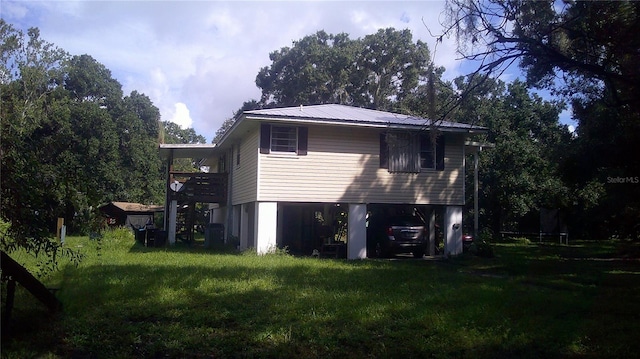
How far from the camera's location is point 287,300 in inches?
326

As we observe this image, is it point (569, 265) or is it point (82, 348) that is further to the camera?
point (569, 265)

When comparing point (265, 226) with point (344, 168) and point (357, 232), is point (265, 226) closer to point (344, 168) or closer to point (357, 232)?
point (357, 232)

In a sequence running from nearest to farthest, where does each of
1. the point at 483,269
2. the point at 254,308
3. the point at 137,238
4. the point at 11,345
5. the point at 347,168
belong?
the point at 11,345
the point at 254,308
the point at 483,269
the point at 347,168
the point at 137,238

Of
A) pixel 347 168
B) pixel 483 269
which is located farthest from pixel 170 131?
pixel 483 269

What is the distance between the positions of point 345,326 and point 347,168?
10.7 meters

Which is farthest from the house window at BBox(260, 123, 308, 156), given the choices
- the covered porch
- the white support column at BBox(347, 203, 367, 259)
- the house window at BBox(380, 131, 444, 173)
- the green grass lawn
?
the green grass lawn

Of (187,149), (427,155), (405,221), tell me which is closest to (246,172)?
(187,149)

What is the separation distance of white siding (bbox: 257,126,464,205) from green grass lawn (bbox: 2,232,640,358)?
5293mm

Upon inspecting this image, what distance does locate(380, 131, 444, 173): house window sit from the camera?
1758cm

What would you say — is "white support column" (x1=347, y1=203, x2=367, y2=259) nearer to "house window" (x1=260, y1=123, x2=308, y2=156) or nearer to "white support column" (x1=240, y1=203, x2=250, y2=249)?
"house window" (x1=260, y1=123, x2=308, y2=156)

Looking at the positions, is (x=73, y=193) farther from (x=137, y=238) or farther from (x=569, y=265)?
(x=137, y=238)

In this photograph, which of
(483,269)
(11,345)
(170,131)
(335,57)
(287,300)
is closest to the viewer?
(11,345)

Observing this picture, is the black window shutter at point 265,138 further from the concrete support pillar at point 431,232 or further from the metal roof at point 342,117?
the concrete support pillar at point 431,232

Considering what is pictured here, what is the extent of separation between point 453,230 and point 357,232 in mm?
3474
